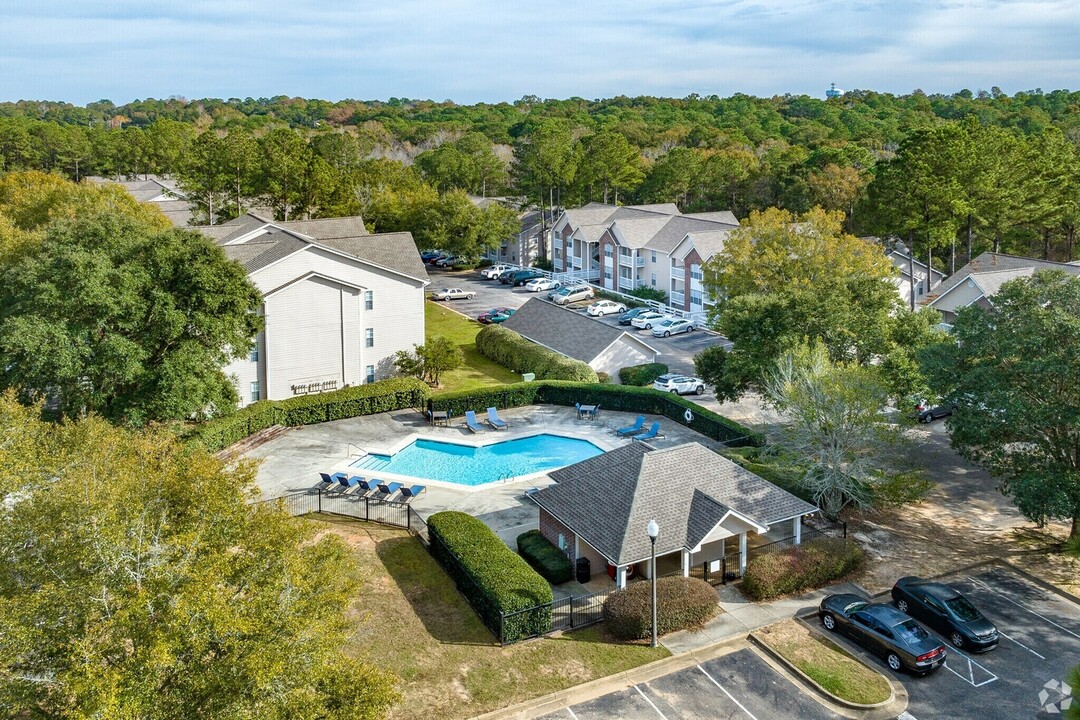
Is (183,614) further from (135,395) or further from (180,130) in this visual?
(180,130)

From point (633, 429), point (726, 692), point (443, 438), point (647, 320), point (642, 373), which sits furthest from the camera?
point (647, 320)

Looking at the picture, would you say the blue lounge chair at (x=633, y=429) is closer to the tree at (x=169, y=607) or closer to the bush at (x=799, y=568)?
the bush at (x=799, y=568)

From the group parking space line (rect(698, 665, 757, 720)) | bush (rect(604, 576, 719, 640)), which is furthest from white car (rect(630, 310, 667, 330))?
parking space line (rect(698, 665, 757, 720))

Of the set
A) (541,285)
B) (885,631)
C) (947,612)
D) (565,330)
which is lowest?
(885,631)

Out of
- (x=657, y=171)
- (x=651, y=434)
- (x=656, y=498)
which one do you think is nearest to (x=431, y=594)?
(x=656, y=498)

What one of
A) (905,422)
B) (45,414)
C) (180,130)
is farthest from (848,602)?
(180,130)

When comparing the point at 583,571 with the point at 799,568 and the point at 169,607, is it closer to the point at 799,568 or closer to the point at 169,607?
the point at 799,568
